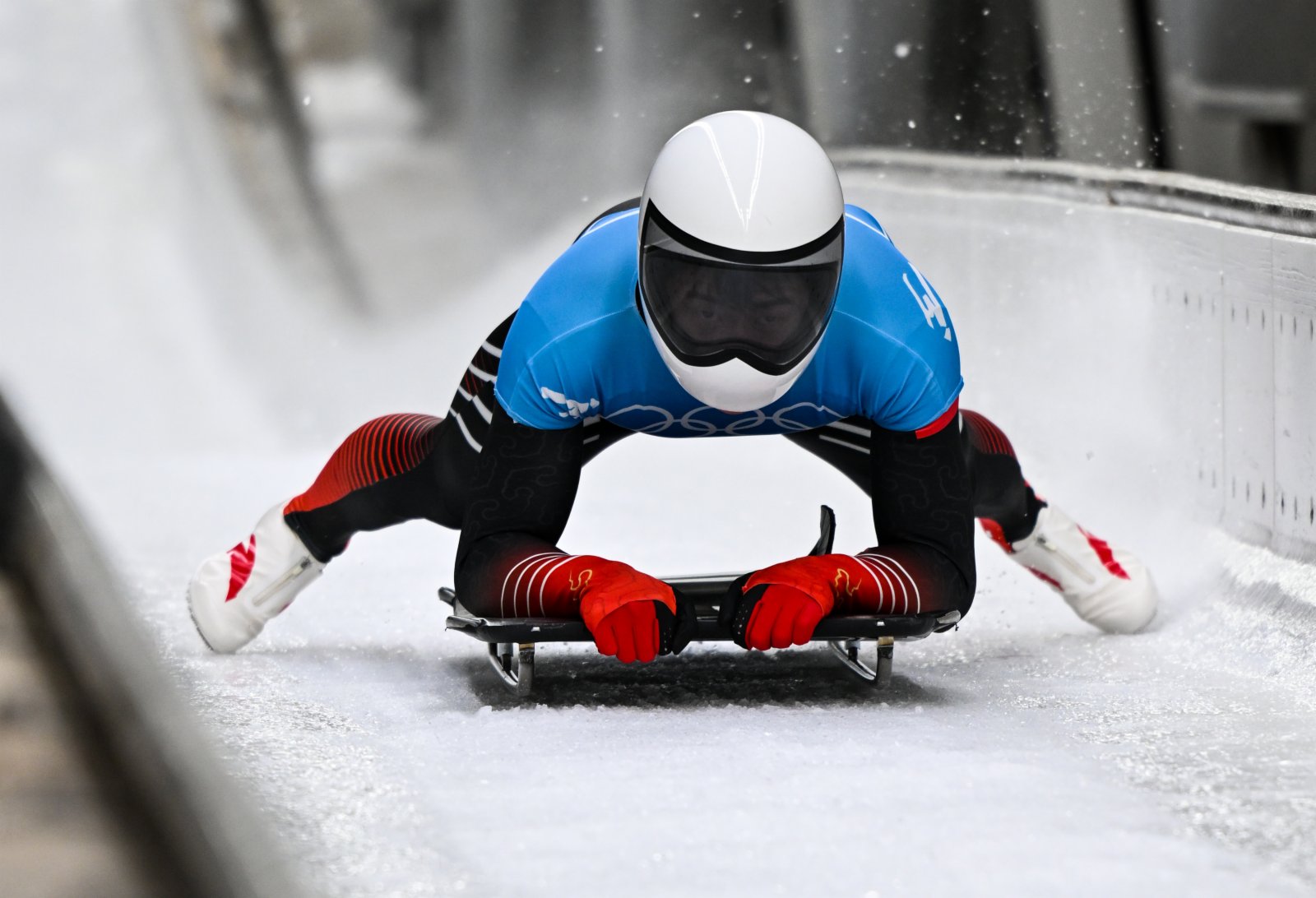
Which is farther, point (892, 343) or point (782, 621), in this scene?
point (892, 343)

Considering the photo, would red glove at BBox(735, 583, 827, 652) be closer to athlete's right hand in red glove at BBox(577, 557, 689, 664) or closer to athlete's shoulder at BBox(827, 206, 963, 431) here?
athlete's right hand in red glove at BBox(577, 557, 689, 664)

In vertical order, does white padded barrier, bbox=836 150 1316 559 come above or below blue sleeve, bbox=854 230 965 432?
below

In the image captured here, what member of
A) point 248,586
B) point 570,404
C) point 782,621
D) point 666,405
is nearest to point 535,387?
point 570,404

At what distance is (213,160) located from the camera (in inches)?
305

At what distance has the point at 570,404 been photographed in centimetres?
256

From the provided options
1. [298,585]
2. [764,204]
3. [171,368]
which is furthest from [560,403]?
[171,368]

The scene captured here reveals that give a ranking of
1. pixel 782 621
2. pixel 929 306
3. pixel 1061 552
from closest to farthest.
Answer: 1. pixel 782 621
2. pixel 929 306
3. pixel 1061 552

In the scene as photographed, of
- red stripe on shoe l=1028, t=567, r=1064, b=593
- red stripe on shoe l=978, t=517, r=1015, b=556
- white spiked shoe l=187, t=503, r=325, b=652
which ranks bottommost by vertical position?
red stripe on shoe l=1028, t=567, r=1064, b=593

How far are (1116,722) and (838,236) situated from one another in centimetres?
86

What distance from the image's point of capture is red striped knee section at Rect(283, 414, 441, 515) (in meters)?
3.07

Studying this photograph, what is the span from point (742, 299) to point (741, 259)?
0.06 meters

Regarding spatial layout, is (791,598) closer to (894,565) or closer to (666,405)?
(894,565)

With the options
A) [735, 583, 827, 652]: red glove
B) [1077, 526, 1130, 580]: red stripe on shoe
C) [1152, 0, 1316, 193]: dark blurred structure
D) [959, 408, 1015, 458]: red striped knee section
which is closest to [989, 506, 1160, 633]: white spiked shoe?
[1077, 526, 1130, 580]: red stripe on shoe

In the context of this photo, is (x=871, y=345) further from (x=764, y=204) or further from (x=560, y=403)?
(x=560, y=403)
